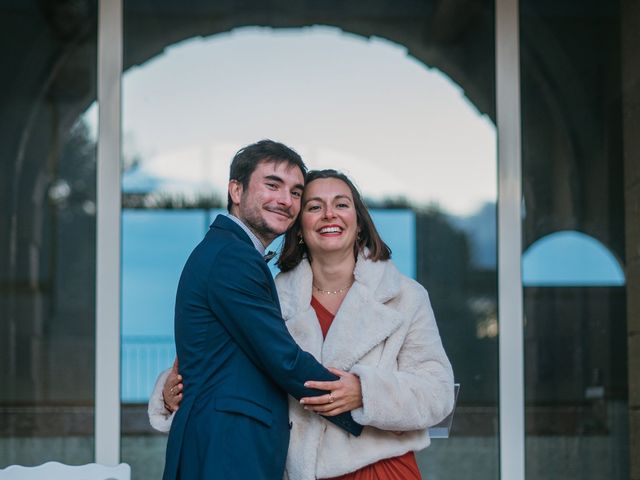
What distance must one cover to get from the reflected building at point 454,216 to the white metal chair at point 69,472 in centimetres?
153

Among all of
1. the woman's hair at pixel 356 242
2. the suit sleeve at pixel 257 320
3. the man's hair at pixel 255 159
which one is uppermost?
the man's hair at pixel 255 159

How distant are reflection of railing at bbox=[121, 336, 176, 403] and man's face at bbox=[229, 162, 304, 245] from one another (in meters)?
2.45

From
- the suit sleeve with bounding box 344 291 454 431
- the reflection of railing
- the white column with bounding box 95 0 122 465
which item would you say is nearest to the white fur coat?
the suit sleeve with bounding box 344 291 454 431

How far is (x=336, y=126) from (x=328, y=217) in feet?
11.4

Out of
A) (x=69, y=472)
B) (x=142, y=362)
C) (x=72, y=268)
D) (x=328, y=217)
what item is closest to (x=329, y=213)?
(x=328, y=217)

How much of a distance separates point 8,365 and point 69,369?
306 mm

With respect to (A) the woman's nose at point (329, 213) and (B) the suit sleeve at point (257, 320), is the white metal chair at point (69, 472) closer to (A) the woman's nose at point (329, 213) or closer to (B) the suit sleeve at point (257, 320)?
(B) the suit sleeve at point (257, 320)

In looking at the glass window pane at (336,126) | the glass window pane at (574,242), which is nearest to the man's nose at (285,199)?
the glass window pane at (574,242)

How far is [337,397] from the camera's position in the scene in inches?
95.0

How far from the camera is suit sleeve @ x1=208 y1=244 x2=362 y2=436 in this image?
2342 mm

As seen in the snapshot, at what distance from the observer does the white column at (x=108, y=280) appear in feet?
12.4

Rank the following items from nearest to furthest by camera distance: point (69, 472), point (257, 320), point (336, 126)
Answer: point (257, 320)
point (69, 472)
point (336, 126)

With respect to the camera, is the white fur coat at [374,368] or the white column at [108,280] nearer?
the white fur coat at [374,368]

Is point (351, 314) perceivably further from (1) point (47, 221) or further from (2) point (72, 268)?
(1) point (47, 221)
